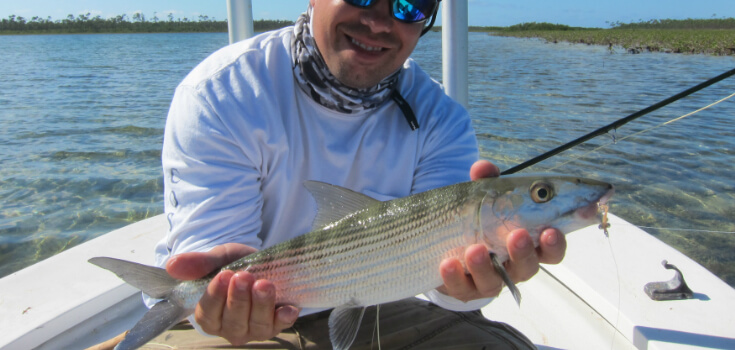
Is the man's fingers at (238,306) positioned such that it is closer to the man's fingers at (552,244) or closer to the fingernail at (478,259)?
the fingernail at (478,259)

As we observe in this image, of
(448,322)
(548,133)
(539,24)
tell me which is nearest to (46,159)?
(448,322)

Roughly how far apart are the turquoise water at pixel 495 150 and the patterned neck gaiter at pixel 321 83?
3.36 metres

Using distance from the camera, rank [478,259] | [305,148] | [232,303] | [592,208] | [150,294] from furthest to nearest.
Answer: [305,148] < [150,294] < [232,303] < [478,259] < [592,208]

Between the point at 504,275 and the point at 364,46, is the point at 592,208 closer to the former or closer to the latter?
the point at 504,275

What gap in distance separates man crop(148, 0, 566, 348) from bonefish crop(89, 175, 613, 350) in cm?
13

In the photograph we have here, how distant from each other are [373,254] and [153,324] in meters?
0.91

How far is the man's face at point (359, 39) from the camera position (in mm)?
2594

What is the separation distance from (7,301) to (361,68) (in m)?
2.54

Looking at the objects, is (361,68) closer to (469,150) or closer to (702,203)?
(469,150)

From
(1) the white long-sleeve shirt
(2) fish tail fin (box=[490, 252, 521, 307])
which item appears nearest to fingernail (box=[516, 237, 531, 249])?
(2) fish tail fin (box=[490, 252, 521, 307])

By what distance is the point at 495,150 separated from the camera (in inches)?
469

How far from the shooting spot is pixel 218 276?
6.57 ft

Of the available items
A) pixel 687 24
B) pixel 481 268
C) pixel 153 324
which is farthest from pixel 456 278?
pixel 687 24

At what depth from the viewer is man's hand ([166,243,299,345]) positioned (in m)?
2.00
